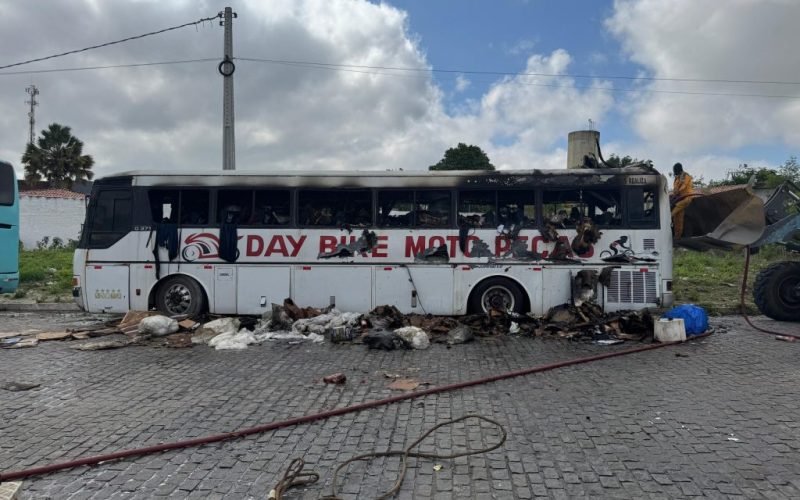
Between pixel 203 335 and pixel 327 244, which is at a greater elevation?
pixel 327 244

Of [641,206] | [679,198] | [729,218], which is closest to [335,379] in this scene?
[641,206]

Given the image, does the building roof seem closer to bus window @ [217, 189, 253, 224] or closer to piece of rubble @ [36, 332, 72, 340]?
piece of rubble @ [36, 332, 72, 340]

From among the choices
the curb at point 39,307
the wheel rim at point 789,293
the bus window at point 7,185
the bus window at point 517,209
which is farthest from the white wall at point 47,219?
the wheel rim at point 789,293

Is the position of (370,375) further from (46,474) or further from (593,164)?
(593,164)

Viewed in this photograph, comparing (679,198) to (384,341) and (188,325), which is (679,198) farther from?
(188,325)

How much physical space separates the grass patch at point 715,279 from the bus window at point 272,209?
369 inches

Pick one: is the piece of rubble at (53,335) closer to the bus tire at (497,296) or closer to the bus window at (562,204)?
the bus tire at (497,296)

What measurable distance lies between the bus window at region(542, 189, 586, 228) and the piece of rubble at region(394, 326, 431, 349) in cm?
335

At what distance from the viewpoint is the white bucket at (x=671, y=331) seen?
27.7 ft

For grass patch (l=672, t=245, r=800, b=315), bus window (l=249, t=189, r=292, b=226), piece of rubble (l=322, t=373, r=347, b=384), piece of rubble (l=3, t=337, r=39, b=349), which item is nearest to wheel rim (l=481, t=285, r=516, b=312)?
Result: bus window (l=249, t=189, r=292, b=226)

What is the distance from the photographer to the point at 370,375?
6.57 m

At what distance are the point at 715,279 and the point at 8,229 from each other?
19.0m

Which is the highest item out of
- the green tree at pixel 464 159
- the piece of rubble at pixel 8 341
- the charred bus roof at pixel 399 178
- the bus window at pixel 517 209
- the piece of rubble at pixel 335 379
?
the green tree at pixel 464 159

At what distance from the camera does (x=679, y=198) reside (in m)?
9.96
